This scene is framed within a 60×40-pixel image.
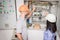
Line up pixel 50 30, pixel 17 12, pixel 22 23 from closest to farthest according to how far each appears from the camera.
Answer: pixel 50 30, pixel 22 23, pixel 17 12

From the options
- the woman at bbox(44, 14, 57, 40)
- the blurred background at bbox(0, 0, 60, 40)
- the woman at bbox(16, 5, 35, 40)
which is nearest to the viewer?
the woman at bbox(44, 14, 57, 40)

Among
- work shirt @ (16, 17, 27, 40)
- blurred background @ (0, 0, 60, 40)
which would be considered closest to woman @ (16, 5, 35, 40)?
work shirt @ (16, 17, 27, 40)

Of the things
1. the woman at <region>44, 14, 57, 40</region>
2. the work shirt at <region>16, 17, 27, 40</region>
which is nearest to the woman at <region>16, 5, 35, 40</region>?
the work shirt at <region>16, 17, 27, 40</region>

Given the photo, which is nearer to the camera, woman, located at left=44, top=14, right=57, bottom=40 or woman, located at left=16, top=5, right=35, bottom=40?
woman, located at left=44, top=14, right=57, bottom=40

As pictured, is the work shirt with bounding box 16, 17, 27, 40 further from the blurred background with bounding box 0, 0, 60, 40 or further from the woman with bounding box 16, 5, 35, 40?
the blurred background with bounding box 0, 0, 60, 40

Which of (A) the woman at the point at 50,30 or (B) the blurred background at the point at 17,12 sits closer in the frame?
(A) the woman at the point at 50,30

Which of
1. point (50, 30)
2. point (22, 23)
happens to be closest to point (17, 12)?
point (22, 23)

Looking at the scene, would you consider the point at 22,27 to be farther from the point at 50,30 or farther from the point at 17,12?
the point at 50,30

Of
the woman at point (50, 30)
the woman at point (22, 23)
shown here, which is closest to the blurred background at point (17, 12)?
the woman at point (22, 23)

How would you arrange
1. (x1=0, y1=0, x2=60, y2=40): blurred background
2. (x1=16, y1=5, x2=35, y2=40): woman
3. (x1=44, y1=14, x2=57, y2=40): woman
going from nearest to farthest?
(x1=44, y1=14, x2=57, y2=40): woman → (x1=16, y1=5, x2=35, y2=40): woman → (x1=0, y1=0, x2=60, y2=40): blurred background

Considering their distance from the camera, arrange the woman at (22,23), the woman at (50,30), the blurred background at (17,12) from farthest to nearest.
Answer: the blurred background at (17,12), the woman at (22,23), the woman at (50,30)

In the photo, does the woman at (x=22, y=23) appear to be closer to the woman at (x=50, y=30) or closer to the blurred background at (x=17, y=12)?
the blurred background at (x=17, y=12)

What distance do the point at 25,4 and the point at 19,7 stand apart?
120 millimetres

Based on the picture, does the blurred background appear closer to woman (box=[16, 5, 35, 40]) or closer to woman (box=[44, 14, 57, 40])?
woman (box=[16, 5, 35, 40])
